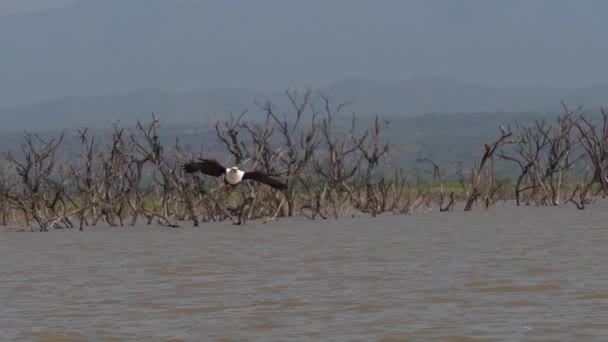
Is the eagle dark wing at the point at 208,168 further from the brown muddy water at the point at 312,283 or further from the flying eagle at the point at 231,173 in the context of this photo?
the brown muddy water at the point at 312,283

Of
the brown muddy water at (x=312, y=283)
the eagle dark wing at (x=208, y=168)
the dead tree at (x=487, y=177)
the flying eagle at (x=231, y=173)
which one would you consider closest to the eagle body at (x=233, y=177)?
the flying eagle at (x=231, y=173)

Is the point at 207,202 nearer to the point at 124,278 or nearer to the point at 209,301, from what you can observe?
the point at 124,278

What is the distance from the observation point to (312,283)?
54.1 ft

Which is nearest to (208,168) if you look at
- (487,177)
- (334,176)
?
(334,176)

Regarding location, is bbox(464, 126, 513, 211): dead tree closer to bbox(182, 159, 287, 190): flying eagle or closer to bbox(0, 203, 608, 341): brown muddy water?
bbox(0, 203, 608, 341): brown muddy water

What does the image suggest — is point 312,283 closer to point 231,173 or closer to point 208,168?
point 231,173

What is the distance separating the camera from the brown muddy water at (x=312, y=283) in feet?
40.5

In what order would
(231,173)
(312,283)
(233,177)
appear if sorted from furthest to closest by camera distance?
(231,173) → (233,177) → (312,283)

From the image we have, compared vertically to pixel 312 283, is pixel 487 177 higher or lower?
higher

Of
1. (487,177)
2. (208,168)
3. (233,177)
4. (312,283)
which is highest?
(208,168)

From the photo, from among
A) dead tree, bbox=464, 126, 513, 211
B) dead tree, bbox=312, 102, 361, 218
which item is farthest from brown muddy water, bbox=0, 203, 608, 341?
dead tree, bbox=464, 126, 513, 211

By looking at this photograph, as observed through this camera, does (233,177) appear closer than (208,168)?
Yes

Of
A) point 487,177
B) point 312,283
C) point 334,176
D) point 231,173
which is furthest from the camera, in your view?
point 487,177

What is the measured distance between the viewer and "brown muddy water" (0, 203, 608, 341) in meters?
12.4
